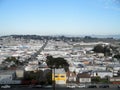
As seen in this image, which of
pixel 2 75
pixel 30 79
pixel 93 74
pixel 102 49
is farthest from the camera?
pixel 102 49

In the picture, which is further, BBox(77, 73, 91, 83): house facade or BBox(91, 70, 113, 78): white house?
BBox(91, 70, 113, 78): white house

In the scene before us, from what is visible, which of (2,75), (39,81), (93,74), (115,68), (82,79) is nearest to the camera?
(39,81)

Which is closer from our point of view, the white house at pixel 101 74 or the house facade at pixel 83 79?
the house facade at pixel 83 79

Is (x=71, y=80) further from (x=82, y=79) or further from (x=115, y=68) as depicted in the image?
(x=115, y=68)

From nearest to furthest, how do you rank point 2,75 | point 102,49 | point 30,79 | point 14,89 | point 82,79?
point 14,89 < point 30,79 < point 82,79 < point 2,75 < point 102,49

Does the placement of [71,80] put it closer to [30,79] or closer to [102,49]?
[30,79]

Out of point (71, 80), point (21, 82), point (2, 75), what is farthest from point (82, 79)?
point (2, 75)

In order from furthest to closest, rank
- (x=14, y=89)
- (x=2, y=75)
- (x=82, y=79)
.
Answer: (x=2, y=75), (x=82, y=79), (x=14, y=89)

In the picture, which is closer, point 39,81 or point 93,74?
point 39,81

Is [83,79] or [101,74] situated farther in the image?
[101,74]

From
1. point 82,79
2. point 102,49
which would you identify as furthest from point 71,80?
point 102,49
